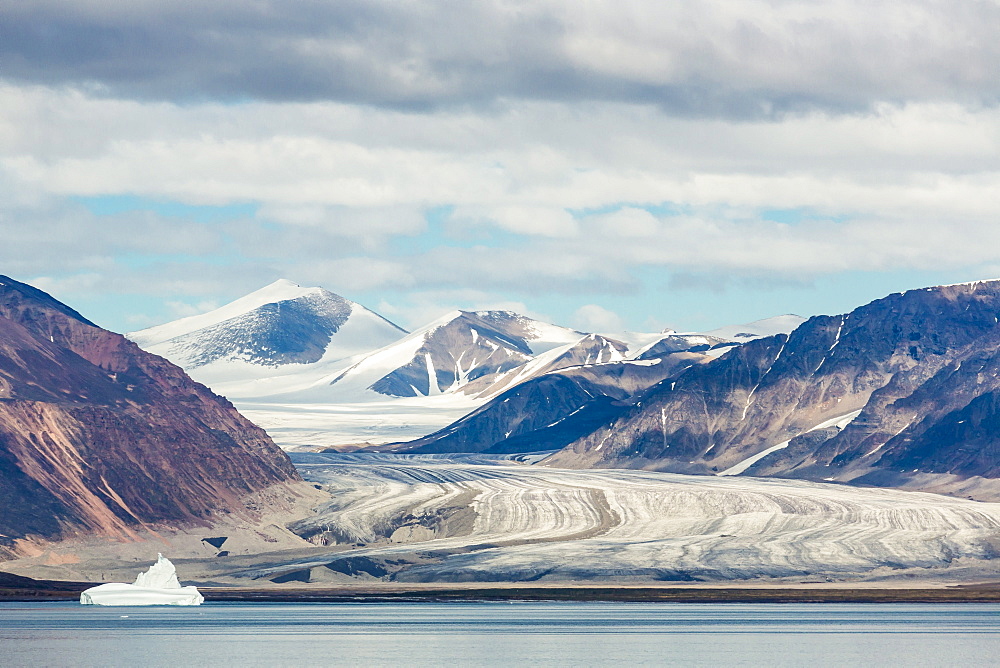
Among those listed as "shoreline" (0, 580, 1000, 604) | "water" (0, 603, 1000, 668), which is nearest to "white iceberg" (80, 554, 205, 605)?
"water" (0, 603, 1000, 668)

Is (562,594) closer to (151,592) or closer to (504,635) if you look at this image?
(151,592)

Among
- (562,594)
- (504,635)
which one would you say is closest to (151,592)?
(562,594)

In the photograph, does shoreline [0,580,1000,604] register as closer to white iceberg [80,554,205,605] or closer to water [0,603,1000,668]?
water [0,603,1000,668]

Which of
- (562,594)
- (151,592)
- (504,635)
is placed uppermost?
(151,592)

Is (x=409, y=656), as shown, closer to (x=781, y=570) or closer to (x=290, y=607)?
(x=290, y=607)

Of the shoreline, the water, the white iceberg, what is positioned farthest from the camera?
the shoreline

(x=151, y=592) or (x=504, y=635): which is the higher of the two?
(x=151, y=592)
